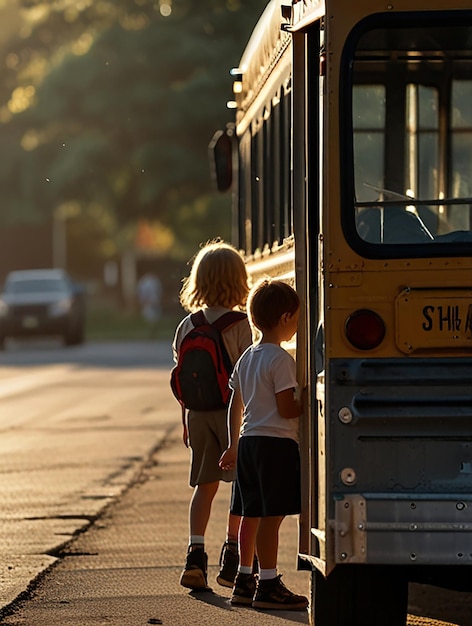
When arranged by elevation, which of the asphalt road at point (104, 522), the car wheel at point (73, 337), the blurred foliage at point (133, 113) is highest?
the blurred foliage at point (133, 113)

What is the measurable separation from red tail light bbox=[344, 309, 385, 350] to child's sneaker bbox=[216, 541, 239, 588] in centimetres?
219

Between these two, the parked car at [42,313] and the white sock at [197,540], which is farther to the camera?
the parked car at [42,313]

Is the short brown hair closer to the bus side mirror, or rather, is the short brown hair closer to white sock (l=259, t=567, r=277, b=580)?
white sock (l=259, t=567, r=277, b=580)

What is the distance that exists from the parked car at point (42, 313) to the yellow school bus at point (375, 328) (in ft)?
100

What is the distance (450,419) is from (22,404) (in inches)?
565

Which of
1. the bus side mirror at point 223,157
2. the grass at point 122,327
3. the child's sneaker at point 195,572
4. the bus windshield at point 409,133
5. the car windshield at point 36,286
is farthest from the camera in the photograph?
the grass at point 122,327

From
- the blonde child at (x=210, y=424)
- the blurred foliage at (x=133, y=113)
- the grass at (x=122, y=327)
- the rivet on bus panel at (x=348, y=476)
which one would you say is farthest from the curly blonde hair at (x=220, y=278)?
the blurred foliage at (x=133, y=113)

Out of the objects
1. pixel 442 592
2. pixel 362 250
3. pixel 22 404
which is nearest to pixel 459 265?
pixel 362 250

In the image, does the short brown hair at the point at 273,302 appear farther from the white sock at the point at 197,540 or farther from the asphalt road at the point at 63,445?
the asphalt road at the point at 63,445

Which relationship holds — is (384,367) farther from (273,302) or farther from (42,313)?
(42,313)

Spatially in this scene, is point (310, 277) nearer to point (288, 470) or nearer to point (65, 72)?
point (288, 470)

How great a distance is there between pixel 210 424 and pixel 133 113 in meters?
40.3

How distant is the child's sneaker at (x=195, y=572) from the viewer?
7719mm

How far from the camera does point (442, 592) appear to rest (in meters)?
8.16
